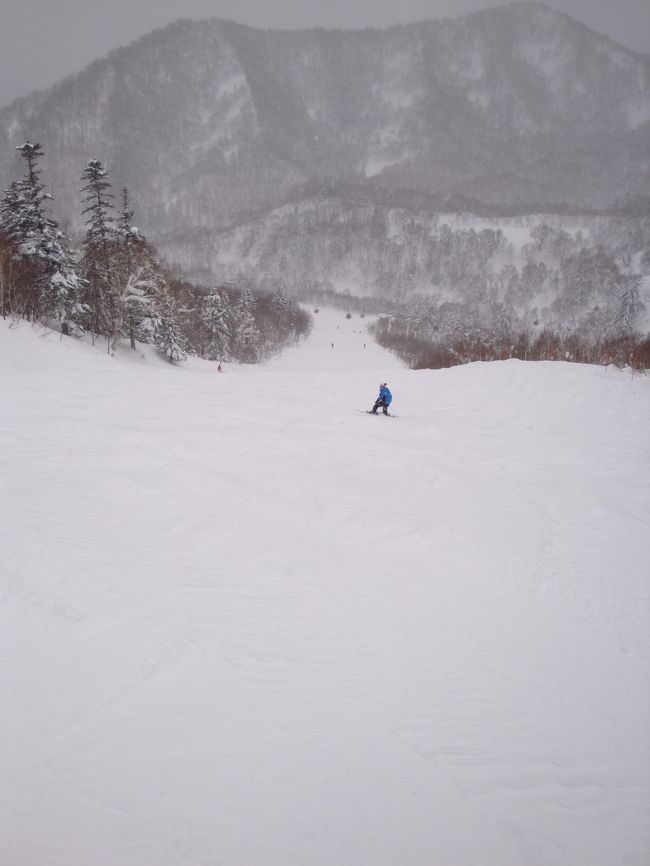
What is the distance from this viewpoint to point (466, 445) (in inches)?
527

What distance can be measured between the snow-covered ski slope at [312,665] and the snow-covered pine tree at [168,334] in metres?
27.1

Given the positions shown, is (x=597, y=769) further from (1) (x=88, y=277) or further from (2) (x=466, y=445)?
(1) (x=88, y=277)

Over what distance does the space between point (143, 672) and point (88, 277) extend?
36976 mm

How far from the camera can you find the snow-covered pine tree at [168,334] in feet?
114

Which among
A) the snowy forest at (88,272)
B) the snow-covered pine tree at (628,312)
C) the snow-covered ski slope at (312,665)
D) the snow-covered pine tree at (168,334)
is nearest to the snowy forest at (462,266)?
the snow-covered pine tree at (628,312)

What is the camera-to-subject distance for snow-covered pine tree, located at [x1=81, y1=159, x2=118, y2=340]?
28.9 metres

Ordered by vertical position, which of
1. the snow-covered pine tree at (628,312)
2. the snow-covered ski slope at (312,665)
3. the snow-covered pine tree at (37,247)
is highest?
the snow-covered pine tree at (628,312)

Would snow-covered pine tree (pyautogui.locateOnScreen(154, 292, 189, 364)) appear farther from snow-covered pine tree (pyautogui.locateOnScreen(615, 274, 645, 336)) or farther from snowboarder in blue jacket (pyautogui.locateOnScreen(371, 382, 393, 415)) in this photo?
snow-covered pine tree (pyautogui.locateOnScreen(615, 274, 645, 336))

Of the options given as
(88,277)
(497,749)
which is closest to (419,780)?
(497,749)

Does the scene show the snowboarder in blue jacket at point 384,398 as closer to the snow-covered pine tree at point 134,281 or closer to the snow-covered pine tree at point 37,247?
the snow-covered pine tree at point 134,281

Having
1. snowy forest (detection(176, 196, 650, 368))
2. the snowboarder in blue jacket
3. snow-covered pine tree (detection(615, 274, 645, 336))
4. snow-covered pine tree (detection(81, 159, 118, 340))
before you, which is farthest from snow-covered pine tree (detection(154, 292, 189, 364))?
snowy forest (detection(176, 196, 650, 368))

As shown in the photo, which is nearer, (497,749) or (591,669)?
(497,749)

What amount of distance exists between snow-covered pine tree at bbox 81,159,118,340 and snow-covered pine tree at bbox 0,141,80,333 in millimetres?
2144

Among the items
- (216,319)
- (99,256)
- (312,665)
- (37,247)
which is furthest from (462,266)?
(312,665)
